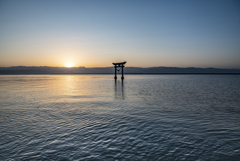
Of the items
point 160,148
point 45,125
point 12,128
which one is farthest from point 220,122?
point 12,128

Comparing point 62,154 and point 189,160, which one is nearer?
point 189,160

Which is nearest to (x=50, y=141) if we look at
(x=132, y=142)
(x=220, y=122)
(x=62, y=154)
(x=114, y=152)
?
(x=62, y=154)

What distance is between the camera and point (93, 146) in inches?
180

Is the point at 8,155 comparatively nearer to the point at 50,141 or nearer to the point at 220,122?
the point at 50,141

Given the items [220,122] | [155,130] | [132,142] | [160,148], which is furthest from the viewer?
[220,122]

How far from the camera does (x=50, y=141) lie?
4898mm

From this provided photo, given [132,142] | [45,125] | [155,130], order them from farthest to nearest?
[45,125] → [155,130] → [132,142]

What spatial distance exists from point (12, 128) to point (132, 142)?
16.4ft

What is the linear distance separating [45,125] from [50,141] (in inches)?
74.8

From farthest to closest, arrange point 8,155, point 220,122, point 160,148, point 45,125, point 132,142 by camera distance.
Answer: point 220,122 → point 45,125 → point 132,142 → point 160,148 → point 8,155

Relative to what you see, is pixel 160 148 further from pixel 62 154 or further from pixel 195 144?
pixel 62 154

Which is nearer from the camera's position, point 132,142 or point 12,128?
point 132,142

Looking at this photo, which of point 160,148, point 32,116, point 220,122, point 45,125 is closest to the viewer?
point 160,148

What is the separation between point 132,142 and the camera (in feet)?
15.9
